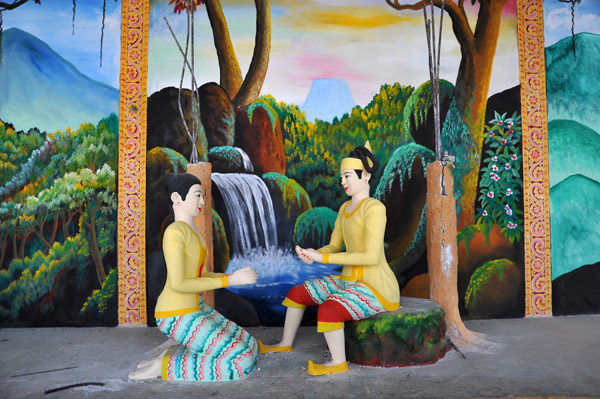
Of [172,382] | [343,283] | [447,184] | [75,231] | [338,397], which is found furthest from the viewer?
[75,231]

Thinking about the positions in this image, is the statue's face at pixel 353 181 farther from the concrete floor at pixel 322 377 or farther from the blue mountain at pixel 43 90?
the blue mountain at pixel 43 90

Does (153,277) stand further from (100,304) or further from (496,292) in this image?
(496,292)

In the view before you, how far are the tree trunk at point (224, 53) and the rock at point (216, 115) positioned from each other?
0.10m

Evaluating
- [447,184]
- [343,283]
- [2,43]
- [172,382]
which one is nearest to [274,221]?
[343,283]

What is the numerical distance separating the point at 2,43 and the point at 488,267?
5397 millimetres

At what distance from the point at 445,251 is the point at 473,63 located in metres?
2.24

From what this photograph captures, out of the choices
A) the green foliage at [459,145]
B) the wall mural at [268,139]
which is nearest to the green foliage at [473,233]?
the wall mural at [268,139]

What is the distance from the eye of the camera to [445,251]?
4.07m

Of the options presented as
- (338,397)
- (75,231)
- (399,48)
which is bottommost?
(338,397)

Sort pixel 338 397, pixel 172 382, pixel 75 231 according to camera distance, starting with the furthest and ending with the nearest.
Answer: pixel 75 231
pixel 172 382
pixel 338 397

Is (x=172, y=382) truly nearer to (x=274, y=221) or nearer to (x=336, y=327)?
(x=336, y=327)

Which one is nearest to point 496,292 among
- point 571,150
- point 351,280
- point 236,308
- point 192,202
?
Answer: point 571,150

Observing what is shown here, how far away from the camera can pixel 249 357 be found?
345 cm

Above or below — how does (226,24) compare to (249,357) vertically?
above
